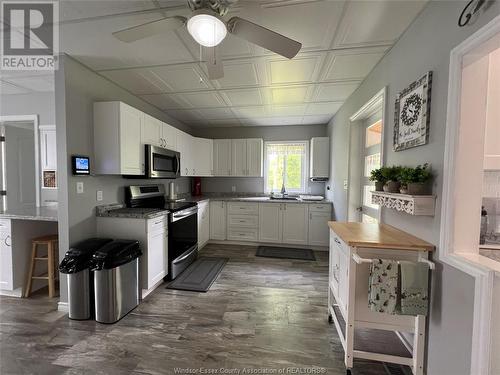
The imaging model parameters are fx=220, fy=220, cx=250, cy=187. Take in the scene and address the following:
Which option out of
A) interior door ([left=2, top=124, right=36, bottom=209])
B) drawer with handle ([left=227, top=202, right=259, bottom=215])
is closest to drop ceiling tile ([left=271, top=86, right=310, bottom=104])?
drawer with handle ([left=227, top=202, right=259, bottom=215])

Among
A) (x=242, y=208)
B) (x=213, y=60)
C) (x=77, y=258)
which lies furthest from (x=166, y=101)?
(x=77, y=258)

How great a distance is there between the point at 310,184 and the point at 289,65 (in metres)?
2.92

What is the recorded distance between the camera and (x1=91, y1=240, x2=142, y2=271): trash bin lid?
2.00 metres

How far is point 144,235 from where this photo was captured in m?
2.38

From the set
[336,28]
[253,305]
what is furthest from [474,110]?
[253,305]

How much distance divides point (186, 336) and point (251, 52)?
2.56 m

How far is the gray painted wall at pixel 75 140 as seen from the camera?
6.91ft

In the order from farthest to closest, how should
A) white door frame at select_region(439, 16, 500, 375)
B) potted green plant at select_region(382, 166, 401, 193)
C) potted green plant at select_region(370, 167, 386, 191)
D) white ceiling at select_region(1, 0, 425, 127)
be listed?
potted green plant at select_region(370, 167, 386, 191) → potted green plant at select_region(382, 166, 401, 193) → white ceiling at select_region(1, 0, 425, 127) → white door frame at select_region(439, 16, 500, 375)

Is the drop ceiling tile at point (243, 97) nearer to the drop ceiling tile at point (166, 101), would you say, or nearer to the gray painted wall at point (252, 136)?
the drop ceiling tile at point (166, 101)

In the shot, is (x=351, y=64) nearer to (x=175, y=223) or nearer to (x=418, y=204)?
(x=418, y=204)

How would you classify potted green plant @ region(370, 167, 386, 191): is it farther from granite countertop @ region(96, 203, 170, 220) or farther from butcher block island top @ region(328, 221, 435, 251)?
granite countertop @ region(96, 203, 170, 220)

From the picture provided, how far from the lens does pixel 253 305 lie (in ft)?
7.60

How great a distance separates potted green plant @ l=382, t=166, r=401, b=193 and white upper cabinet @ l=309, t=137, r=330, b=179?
261 centimetres

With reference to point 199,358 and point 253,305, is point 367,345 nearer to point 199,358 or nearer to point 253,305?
point 253,305
